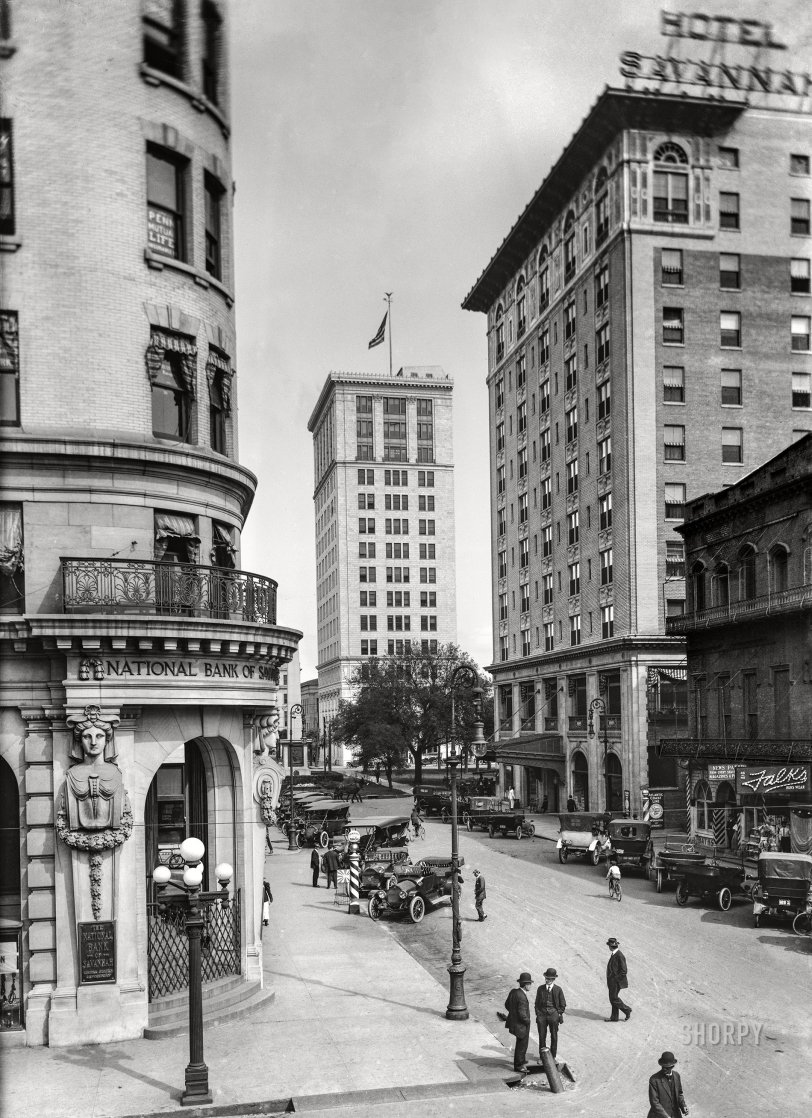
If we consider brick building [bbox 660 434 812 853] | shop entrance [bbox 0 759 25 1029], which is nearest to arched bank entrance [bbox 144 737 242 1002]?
shop entrance [bbox 0 759 25 1029]

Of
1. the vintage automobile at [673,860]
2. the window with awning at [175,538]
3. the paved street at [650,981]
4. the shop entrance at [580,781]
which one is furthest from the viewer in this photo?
the shop entrance at [580,781]

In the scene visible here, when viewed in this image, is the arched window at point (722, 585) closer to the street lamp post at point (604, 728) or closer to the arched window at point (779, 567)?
the arched window at point (779, 567)

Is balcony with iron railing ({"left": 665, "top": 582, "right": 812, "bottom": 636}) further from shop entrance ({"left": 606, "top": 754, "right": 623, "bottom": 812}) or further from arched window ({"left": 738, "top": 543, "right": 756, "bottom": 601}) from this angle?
shop entrance ({"left": 606, "top": 754, "right": 623, "bottom": 812})

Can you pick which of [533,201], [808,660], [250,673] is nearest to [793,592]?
[808,660]

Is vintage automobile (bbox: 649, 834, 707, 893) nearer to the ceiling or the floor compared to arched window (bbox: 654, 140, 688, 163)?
nearer to the floor

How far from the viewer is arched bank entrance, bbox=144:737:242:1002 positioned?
20.1 m

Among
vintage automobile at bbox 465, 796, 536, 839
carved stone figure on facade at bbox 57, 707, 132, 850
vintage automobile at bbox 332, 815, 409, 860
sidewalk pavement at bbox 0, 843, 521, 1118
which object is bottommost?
vintage automobile at bbox 465, 796, 536, 839

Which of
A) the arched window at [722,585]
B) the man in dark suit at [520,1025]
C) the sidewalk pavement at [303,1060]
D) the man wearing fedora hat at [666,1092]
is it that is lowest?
the sidewalk pavement at [303,1060]

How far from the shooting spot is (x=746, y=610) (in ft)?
140

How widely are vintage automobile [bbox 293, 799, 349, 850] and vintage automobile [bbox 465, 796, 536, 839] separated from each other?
700cm

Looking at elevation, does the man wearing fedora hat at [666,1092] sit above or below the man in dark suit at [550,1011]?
above

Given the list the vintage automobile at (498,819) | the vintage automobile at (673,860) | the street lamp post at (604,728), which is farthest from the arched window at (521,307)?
the vintage automobile at (673,860)

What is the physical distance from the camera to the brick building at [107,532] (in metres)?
18.6

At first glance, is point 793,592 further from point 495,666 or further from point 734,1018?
point 495,666
